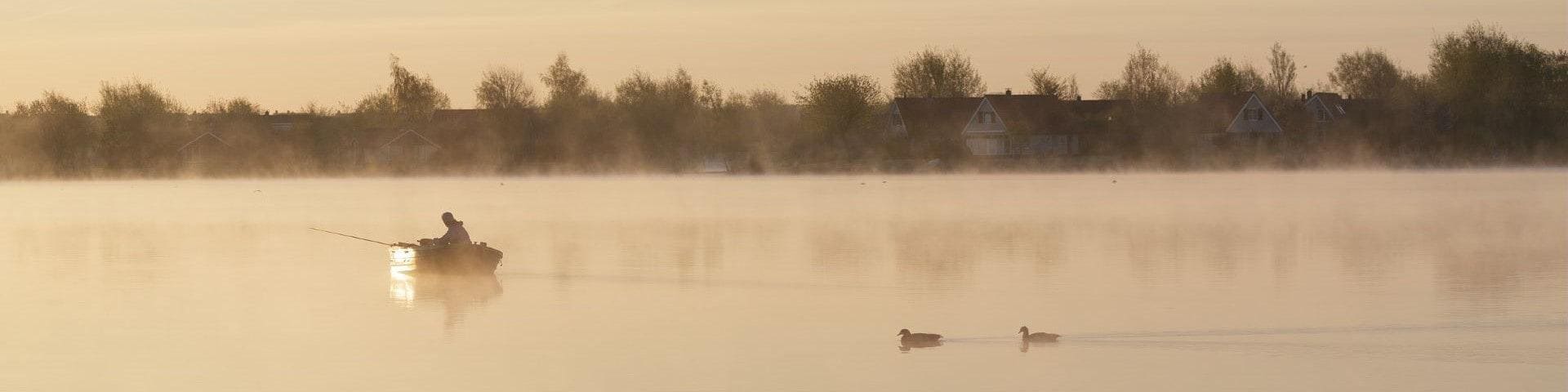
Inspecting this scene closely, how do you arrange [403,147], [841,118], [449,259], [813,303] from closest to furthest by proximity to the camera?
[813,303] < [449,259] < [841,118] < [403,147]

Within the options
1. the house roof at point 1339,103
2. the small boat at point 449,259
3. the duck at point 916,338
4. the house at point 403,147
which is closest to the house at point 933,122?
the house roof at point 1339,103

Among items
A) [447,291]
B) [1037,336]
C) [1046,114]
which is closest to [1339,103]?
[1046,114]

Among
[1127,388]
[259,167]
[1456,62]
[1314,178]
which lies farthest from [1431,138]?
[1127,388]

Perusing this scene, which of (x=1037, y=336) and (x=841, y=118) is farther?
(x=841, y=118)

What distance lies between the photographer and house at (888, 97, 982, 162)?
10119cm

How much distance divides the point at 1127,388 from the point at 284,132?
390ft

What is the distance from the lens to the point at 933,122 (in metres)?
110

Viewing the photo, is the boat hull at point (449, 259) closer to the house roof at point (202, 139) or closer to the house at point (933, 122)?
the house at point (933, 122)

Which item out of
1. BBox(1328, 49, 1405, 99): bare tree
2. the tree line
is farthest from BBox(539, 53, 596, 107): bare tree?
BBox(1328, 49, 1405, 99): bare tree

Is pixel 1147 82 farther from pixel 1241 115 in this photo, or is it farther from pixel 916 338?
pixel 916 338

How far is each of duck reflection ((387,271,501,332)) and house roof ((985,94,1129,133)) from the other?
8243cm

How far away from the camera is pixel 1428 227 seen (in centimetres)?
4047

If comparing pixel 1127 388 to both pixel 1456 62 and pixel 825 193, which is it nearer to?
pixel 825 193

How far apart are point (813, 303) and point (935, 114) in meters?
88.1
